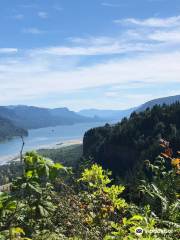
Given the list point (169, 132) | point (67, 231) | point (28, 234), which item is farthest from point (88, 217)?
point (169, 132)

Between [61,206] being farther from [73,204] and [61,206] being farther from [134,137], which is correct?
[134,137]

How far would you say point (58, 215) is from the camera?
17.6 ft

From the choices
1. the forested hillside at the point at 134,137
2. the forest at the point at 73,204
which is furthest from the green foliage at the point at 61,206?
the forested hillside at the point at 134,137

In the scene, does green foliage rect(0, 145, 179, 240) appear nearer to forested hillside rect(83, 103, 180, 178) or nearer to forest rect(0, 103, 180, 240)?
forest rect(0, 103, 180, 240)

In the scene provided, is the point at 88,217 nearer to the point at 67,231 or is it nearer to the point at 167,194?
the point at 67,231

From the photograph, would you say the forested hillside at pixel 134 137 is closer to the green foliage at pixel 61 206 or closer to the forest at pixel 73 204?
the forest at pixel 73 204

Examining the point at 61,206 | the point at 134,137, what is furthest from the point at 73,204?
the point at 134,137

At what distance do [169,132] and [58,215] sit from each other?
348ft

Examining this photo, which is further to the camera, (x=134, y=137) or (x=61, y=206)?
(x=134, y=137)

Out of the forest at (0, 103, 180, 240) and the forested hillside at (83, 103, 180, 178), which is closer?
the forest at (0, 103, 180, 240)

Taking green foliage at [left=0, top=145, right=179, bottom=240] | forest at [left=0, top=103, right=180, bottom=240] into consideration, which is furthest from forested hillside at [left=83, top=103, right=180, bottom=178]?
green foliage at [left=0, top=145, right=179, bottom=240]

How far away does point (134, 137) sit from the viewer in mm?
124000

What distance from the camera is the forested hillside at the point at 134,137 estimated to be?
11406 cm

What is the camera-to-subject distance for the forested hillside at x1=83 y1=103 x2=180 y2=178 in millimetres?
114062
